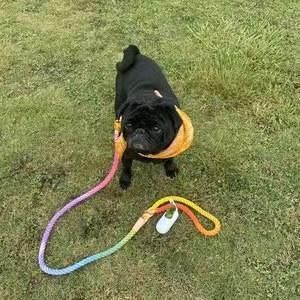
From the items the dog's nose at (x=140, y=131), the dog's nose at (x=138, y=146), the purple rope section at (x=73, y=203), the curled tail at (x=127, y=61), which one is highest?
the dog's nose at (x=140, y=131)

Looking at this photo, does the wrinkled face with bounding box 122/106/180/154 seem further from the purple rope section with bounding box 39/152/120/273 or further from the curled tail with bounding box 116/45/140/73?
the curled tail with bounding box 116/45/140/73

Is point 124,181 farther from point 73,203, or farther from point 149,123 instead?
point 149,123

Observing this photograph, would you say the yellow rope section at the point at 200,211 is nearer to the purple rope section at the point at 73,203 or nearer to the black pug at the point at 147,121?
the black pug at the point at 147,121

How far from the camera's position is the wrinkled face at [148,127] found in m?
2.74

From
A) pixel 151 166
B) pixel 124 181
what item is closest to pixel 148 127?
pixel 124 181

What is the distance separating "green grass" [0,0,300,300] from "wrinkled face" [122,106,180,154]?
64 centimetres

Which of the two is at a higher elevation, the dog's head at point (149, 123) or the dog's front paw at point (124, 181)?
the dog's head at point (149, 123)

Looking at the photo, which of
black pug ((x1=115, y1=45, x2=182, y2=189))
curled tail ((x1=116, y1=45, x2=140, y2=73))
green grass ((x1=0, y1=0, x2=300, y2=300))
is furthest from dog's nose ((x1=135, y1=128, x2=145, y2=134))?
curled tail ((x1=116, y1=45, x2=140, y2=73))

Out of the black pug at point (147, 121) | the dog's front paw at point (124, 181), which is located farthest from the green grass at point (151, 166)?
the black pug at point (147, 121)

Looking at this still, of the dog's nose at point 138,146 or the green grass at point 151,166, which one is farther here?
the green grass at point 151,166

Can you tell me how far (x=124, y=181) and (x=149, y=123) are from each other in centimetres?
72

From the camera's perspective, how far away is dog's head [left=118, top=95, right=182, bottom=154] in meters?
2.75

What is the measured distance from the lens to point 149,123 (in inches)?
109

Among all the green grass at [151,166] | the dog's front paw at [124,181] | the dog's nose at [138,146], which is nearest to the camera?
the dog's nose at [138,146]
